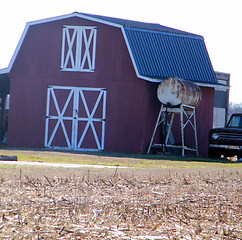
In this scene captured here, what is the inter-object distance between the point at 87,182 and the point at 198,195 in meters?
2.11

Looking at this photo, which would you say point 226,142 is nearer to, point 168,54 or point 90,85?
point 168,54

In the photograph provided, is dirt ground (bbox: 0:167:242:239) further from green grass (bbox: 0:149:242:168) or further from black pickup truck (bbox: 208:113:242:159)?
black pickup truck (bbox: 208:113:242:159)

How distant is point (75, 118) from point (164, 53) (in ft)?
15.1

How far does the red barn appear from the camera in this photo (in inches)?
1033

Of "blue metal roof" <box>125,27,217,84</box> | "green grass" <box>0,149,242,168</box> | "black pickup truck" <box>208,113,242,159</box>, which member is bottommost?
"green grass" <box>0,149,242,168</box>

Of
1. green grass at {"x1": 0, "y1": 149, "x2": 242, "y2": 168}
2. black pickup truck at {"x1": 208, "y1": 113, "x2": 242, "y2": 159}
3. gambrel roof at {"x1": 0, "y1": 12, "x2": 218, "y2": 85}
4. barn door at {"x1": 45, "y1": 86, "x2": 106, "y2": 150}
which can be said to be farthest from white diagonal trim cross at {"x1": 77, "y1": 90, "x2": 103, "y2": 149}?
black pickup truck at {"x1": 208, "y1": 113, "x2": 242, "y2": 159}

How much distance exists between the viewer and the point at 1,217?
7.20 metres

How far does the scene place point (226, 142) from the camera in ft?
82.5

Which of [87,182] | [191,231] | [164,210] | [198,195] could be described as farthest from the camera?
[87,182]

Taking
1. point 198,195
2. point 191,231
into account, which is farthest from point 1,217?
point 198,195

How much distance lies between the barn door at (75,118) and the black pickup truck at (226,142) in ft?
14.7

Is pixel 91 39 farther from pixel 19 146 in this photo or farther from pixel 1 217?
pixel 1 217

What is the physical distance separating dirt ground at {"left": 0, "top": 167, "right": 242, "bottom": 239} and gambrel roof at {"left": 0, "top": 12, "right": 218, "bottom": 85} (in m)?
13.6

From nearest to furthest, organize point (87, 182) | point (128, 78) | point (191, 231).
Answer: point (191, 231)
point (87, 182)
point (128, 78)
